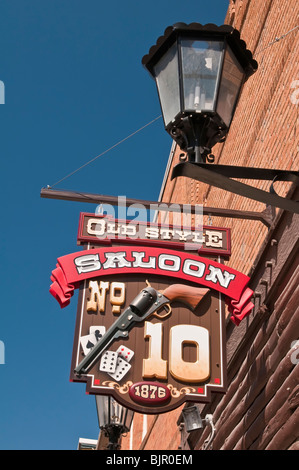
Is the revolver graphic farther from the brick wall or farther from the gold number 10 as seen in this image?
the brick wall

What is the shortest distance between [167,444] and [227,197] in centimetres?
454

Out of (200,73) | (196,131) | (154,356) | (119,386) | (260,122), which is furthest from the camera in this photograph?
(260,122)

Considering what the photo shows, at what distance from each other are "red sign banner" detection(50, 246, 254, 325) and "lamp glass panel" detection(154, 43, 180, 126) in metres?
2.01

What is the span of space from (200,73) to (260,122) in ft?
15.8

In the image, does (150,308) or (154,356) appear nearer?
(154,356)

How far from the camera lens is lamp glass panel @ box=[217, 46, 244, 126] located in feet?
13.2

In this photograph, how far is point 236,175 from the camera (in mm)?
3514

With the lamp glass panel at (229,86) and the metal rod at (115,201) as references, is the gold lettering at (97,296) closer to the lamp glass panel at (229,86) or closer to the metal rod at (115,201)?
the metal rod at (115,201)

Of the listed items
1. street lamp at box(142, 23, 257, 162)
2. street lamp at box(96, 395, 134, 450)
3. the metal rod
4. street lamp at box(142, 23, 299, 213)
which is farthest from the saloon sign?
street lamp at box(142, 23, 257, 162)

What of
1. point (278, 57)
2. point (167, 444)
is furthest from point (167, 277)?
point (167, 444)

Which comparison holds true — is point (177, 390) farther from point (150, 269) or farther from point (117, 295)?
point (150, 269)

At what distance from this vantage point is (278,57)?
8.31 metres

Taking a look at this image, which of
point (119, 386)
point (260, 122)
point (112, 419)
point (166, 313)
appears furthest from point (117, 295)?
point (260, 122)

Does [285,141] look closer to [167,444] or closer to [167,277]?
[167,277]
